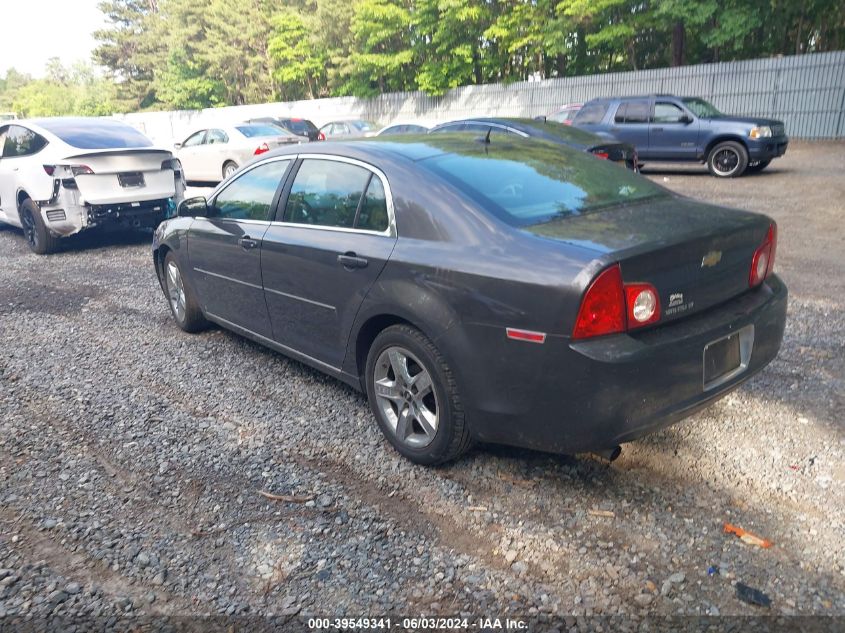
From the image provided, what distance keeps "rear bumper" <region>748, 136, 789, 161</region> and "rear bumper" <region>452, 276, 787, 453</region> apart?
1225 cm

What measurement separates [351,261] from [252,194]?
1445mm

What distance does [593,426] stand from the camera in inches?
113

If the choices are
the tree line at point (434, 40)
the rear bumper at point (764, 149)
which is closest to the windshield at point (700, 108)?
the rear bumper at point (764, 149)

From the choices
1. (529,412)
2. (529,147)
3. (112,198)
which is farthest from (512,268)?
(112,198)

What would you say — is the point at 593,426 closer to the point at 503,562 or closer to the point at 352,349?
the point at 503,562

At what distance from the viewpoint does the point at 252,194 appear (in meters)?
4.77

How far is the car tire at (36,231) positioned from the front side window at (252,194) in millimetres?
5460

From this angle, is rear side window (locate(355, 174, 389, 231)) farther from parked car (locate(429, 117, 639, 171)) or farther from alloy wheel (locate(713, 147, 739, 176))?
alloy wheel (locate(713, 147, 739, 176))

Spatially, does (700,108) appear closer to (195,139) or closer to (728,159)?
(728,159)

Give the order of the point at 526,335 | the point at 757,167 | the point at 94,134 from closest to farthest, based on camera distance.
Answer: the point at 526,335, the point at 94,134, the point at 757,167

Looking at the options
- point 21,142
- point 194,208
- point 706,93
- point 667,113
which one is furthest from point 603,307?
point 706,93

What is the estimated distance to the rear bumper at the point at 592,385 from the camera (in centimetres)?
279

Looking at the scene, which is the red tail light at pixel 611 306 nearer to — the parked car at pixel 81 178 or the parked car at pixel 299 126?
the parked car at pixel 81 178

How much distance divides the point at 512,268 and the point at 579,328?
1.32 ft
